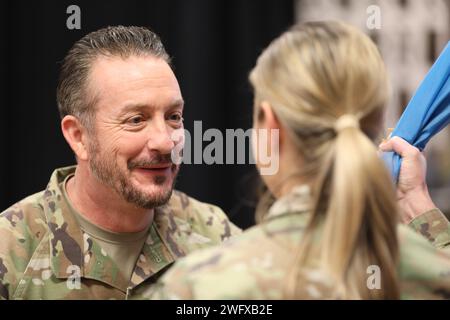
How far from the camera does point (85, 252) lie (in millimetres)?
2336

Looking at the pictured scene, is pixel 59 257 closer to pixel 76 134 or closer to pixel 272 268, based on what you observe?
pixel 76 134

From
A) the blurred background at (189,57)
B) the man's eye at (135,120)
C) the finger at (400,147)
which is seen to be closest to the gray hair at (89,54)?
the man's eye at (135,120)

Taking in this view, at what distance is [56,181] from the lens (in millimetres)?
2486

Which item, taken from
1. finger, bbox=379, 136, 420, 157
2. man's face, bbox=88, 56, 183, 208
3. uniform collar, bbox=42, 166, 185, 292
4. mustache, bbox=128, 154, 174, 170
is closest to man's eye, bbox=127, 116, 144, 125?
man's face, bbox=88, 56, 183, 208

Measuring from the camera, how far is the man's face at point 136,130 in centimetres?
234

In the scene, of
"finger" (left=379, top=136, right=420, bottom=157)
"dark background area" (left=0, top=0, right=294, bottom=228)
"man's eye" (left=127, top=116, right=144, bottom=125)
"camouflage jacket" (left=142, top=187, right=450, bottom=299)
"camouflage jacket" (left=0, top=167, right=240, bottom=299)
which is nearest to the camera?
"camouflage jacket" (left=142, top=187, right=450, bottom=299)

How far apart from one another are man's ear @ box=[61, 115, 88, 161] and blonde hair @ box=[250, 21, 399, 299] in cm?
104

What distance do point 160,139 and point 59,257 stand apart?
426mm

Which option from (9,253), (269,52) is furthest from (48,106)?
(269,52)

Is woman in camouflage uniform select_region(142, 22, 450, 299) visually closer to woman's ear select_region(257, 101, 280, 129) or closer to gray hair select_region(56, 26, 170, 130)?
woman's ear select_region(257, 101, 280, 129)

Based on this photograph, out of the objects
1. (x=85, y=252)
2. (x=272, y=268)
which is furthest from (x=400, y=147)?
(x=85, y=252)

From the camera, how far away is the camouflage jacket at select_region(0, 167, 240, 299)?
2262 mm
